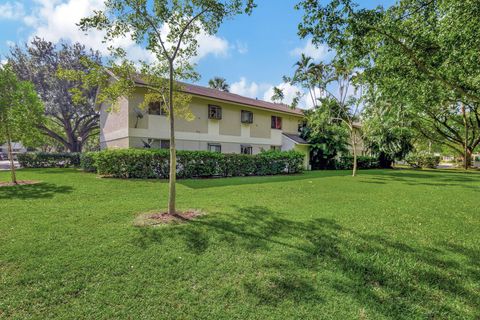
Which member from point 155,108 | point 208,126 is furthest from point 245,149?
point 155,108

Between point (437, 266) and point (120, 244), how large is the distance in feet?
18.2

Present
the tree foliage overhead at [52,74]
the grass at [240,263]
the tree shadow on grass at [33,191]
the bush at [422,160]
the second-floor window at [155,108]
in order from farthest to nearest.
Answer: the bush at [422,160], the tree foliage overhead at [52,74], the second-floor window at [155,108], the tree shadow on grass at [33,191], the grass at [240,263]

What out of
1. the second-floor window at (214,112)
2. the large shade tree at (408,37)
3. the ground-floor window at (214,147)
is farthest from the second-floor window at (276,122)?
the large shade tree at (408,37)

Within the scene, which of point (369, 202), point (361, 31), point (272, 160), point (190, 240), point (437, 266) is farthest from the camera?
point (272, 160)

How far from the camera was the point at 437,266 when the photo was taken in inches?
156

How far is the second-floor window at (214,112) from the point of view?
18.2 meters

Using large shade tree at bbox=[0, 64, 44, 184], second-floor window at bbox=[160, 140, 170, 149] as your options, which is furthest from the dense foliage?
large shade tree at bbox=[0, 64, 44, 184]

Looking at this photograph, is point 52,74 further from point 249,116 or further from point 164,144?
point 249,116

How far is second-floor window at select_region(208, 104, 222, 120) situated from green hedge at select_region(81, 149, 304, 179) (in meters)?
4.83

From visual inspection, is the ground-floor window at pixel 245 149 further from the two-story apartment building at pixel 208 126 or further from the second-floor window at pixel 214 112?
the second-floor window at pixel 214 112

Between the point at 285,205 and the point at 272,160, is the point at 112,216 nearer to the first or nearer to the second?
the point at 285,205

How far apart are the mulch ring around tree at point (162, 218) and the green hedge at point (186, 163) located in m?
6.34

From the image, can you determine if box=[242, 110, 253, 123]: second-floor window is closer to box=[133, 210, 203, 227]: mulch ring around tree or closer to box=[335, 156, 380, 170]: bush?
box=[335, 156, 380, 170]: bush

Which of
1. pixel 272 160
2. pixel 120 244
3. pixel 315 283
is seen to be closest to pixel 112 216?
pixel 120 244
